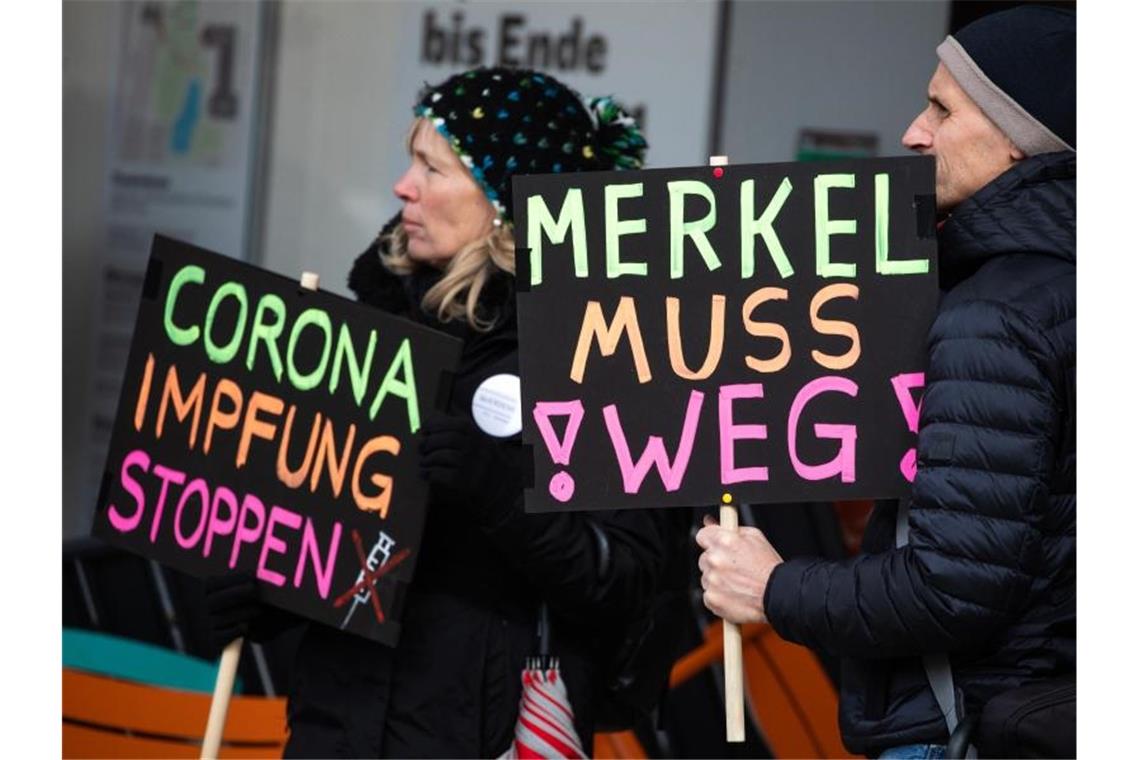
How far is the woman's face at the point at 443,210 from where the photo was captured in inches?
119

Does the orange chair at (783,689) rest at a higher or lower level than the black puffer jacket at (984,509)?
lower

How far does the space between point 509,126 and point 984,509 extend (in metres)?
1.24

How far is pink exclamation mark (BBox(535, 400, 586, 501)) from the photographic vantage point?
8.00ft

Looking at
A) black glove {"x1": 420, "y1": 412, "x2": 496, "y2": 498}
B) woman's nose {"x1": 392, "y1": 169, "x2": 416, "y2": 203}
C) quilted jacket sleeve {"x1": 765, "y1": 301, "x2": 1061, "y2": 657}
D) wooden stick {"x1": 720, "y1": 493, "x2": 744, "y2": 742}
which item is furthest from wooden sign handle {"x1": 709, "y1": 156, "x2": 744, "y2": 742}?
woman's nose {"x1": 392, "y1": 169, "x2": 416, "y2": 203}

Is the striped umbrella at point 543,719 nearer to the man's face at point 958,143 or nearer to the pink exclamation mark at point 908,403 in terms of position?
the pink exclamation mark at point 908,403

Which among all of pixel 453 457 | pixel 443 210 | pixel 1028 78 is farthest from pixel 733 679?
pixel 443 210

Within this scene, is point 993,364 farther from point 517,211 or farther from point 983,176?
point 517,211

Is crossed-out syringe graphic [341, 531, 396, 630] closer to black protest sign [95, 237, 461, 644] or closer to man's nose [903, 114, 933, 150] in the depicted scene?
black protest sign [95, 237, 461, 644]

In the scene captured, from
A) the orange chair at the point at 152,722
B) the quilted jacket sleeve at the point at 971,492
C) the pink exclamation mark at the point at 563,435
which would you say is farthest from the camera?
the orange chair at the point at 152,722

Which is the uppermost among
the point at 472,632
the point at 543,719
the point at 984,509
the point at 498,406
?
the point at 498,406

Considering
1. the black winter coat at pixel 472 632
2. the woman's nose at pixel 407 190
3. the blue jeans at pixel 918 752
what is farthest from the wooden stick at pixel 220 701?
the blue jeans at pixel 918 752

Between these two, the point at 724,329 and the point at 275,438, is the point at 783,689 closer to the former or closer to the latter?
the point at 275,438

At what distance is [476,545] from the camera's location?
2947 millimetres

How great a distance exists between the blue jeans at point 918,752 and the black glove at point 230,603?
109cm
